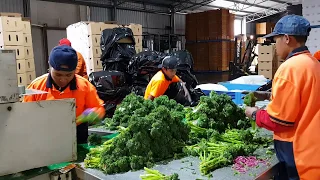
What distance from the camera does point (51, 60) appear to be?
8.63 ft

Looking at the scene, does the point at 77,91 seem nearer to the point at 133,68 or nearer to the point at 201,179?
the point at 201,179

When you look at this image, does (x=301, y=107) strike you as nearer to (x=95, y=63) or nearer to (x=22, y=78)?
(x=95, y=63)

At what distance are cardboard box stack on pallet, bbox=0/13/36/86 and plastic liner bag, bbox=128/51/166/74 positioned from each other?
315cm

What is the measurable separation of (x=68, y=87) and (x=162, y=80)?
2050mm

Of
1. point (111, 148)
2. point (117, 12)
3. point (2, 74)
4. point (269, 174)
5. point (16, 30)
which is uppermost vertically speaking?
point (117, 12)

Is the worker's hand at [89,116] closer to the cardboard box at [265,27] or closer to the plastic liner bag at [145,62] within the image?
the plastic liner bag at [145,62]

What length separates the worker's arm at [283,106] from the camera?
217cm

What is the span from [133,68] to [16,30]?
350 cm

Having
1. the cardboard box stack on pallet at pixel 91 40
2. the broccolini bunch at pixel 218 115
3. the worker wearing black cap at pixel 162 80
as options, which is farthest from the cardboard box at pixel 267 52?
the broccolini bunch at pixel 218 115

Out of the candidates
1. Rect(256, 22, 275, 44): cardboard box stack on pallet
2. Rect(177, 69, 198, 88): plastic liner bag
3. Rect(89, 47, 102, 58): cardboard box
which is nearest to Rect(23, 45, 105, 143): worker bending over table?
Rect(177, 69, 198, 88): plastic liner bag

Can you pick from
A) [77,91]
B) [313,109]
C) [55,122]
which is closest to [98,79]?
[77,91]

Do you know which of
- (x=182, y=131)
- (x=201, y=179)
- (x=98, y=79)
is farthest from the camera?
(x=98, y=79)

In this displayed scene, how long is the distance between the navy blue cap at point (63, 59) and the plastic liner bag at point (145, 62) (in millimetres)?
4045

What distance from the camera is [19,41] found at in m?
7.99
